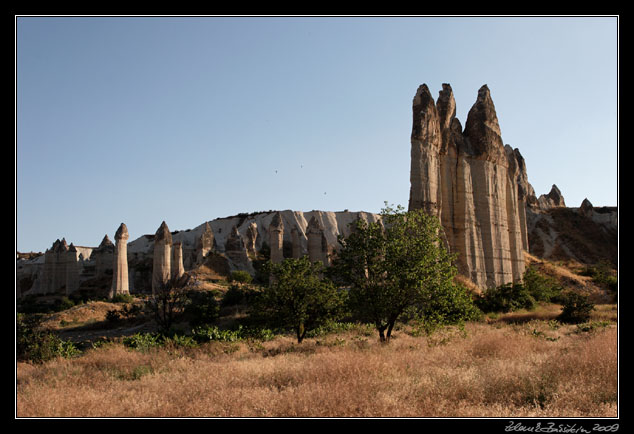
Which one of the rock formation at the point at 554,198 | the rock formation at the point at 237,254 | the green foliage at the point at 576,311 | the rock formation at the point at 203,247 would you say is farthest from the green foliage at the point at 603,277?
the rock formation at the point at 554,198

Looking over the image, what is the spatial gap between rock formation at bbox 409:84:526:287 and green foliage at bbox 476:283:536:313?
7.01ft

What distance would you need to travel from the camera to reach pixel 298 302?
16.6 meters

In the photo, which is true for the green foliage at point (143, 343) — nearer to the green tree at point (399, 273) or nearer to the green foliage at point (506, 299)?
the green tree at point (399, 273)

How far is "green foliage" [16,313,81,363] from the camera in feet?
45.4

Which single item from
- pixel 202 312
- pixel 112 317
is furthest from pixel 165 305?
pixel 112 317

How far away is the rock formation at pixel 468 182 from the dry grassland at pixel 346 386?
17933 mm

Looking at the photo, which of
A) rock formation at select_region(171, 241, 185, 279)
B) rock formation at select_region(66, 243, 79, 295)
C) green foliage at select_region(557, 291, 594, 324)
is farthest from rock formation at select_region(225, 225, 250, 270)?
green foliage at select_region(557, 291, 594, 324)

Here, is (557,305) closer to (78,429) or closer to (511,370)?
(511,370)

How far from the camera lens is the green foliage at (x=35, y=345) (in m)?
13.9

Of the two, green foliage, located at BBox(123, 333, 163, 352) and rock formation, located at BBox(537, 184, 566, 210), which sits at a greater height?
rock formation, located at BBox(537, 184, 566, 210)

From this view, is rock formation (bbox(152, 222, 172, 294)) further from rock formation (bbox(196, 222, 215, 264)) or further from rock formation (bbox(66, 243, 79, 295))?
rock formation (bbox(196, 222, 215, 264))

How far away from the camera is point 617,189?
592cm

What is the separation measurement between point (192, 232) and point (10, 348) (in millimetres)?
84650

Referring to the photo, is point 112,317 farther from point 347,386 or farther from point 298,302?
point 347,386
